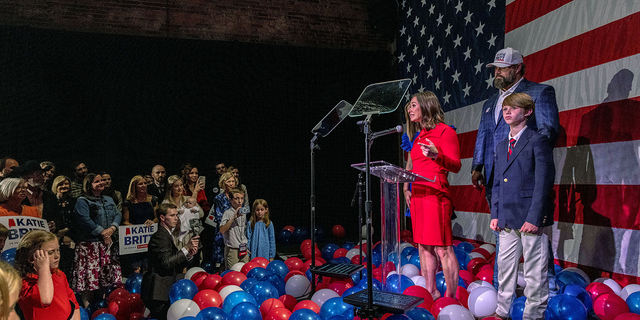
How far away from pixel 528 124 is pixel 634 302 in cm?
117

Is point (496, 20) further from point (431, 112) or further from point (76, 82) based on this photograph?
point (76, 82)

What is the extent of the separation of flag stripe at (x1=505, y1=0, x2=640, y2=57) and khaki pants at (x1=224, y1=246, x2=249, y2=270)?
344 cm

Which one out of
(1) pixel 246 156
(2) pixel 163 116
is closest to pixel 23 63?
(2) pixel 163 116

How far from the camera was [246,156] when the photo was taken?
19.9ft

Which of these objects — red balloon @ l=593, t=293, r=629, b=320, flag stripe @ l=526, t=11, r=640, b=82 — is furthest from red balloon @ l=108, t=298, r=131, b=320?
flag stripe @ l=526, t=11, r=640, b=82

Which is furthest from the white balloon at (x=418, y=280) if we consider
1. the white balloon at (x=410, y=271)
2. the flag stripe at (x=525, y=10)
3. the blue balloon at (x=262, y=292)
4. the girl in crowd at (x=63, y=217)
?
the girl in crowd at (x=63, y=217)

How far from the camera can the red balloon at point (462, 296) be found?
270 cm

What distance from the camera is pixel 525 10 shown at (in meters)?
4.15

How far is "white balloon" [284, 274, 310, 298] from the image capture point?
3.18m

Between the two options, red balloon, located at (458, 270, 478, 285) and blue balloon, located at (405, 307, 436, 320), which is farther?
red balloon, located at (458, 270, 478, 285)

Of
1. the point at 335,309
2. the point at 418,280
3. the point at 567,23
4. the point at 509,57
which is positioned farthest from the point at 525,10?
the point at 335,309

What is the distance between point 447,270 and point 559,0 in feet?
8.89

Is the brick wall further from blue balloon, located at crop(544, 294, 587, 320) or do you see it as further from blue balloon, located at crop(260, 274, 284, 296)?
blue balloon, located at crop(544, 294, 587, 320)

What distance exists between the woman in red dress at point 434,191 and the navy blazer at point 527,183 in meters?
0.29
